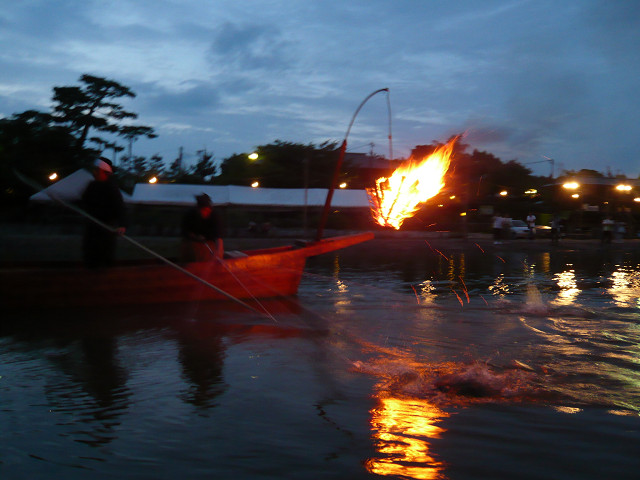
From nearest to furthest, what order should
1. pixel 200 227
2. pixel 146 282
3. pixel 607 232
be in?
pixel 146 282
pixel 200 227
pixel 607 232

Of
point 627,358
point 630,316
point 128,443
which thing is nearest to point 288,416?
point 128,443

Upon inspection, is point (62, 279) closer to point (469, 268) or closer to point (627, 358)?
point (627, 358)

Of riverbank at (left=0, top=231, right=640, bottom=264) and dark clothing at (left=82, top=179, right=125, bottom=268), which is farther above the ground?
dark clothing at (left=82, top=179, right=125, bottom=268)

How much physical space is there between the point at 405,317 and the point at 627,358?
3.17 metres

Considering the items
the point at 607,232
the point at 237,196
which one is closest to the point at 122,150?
the point at 237,196

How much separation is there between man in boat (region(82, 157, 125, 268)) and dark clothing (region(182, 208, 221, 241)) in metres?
1.15

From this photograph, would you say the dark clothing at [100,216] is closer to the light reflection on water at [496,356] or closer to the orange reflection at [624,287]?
the light reflection on water at [496,356]

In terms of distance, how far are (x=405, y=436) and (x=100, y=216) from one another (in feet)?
19.9

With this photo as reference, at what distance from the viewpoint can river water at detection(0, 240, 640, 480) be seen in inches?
140

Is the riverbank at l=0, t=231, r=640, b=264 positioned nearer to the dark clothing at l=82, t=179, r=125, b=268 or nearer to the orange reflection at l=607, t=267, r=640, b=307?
the dark clothing at l=82, t=179, r=125, b=268

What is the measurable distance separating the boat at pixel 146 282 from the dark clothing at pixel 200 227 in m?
0.52

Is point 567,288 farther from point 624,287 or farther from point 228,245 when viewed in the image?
point 228,245

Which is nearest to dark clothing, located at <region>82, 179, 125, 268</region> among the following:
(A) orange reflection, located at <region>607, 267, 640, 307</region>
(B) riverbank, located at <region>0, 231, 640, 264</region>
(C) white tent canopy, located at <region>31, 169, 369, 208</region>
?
(B) riverbank, located at <region>0, 231, 640, 264</region>

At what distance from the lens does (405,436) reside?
3934mm
